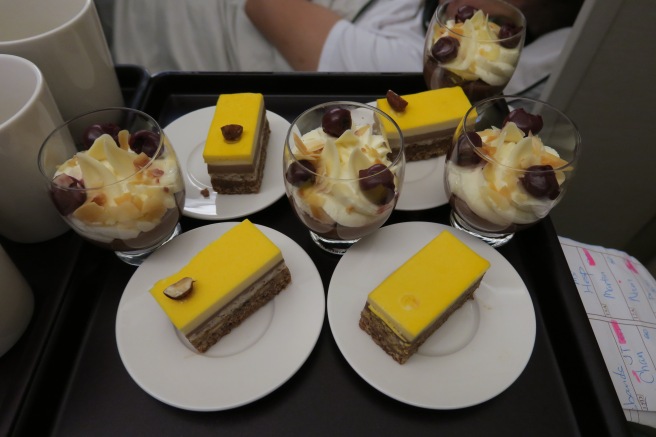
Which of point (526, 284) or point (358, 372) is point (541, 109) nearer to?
point (526, 284)

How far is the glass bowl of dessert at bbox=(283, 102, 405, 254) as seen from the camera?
34.1 inches

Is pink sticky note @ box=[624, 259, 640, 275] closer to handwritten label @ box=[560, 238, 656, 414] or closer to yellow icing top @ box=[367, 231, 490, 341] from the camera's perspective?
handwritten label @ box=[560, 238, 656, 414]

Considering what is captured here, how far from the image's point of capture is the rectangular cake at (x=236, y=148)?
3.42 ft

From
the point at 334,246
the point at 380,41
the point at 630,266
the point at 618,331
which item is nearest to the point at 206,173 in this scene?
the point at 334,246

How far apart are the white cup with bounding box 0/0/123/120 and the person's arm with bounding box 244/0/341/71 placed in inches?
29.2

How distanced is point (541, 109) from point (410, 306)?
0.56 metres

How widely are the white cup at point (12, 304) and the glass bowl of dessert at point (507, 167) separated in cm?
83

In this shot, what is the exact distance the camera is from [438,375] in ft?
2.70

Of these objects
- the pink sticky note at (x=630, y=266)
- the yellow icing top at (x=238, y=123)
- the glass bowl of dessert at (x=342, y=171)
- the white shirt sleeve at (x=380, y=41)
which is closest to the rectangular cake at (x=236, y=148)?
the yellow icing top at (x=238, y=123)

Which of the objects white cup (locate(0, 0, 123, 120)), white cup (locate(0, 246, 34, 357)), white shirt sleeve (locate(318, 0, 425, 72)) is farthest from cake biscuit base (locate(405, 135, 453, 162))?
white cup (locate(0, 246, 34, 357))

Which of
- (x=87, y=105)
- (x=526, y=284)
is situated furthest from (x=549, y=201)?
(x=87, y=105)

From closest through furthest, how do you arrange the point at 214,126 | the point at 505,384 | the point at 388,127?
the point at 505,384
the point at 388,127
the point at 214,126

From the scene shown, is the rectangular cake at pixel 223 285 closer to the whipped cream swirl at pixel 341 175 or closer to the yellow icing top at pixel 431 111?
the whipped cream swirl at pixel 341 175

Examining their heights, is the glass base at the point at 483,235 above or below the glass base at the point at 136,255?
above
